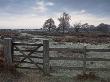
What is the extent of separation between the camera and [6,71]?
11.2 m

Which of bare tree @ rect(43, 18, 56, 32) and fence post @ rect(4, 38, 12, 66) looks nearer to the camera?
fence post @ rect(4, 38, 12, 66)

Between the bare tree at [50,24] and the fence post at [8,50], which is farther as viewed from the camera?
the bare tree at [50,24]

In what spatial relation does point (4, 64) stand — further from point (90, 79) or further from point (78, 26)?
point (78, 26)

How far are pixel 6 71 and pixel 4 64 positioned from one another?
549 millimetres

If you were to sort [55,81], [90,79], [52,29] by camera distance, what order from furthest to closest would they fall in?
[52,29], [90,79], [55,81]

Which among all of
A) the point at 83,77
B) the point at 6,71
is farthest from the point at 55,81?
the point at 6,71

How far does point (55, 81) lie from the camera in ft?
32.9

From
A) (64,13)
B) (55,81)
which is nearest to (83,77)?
(55,81)

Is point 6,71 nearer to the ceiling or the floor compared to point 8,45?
nearer to the floor

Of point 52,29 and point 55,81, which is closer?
point 55,81

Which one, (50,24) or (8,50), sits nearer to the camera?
(8,50)

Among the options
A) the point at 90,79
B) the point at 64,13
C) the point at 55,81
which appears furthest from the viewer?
the point at 64,13

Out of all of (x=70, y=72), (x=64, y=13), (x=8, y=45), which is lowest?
(x=70, y=72)

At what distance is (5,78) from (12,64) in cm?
147
